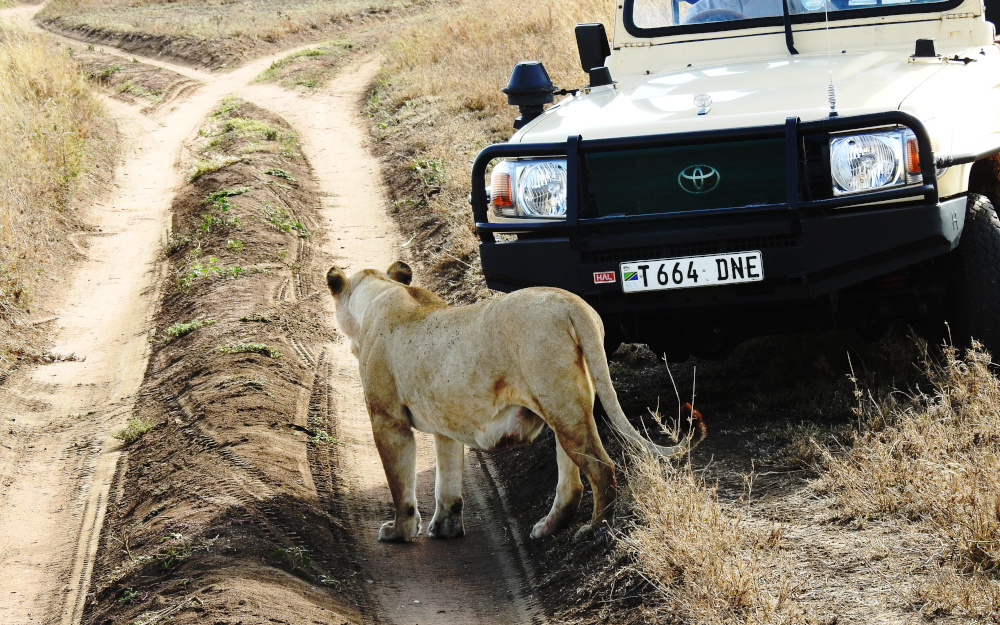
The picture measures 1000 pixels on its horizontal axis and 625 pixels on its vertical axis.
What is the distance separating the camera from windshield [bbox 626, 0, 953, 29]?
585 cm

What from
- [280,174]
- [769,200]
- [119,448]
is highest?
[769,200]

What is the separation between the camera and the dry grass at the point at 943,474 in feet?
10.7

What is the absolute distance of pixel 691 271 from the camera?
4598mm

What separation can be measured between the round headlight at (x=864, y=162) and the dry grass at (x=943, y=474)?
80 centimetres

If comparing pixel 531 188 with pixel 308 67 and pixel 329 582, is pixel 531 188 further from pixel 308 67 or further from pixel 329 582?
pixel 308 67

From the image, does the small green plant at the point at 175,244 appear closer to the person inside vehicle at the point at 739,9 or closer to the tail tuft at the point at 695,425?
the person inside vehicle at the point at 739,9

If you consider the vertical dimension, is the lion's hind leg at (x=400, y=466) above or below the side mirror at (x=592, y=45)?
below

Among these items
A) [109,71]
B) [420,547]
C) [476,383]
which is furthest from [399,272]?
[109,71]

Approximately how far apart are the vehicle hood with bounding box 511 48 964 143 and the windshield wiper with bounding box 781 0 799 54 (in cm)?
13

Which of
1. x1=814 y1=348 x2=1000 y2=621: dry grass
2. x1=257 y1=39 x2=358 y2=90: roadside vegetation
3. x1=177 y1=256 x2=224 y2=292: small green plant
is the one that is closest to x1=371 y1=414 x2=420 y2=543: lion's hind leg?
x1=814 y1=348 x2=1000 y2=621: dry grass

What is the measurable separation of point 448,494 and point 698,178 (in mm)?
1831

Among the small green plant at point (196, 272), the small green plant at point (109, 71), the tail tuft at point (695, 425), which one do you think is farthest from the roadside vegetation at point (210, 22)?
the tail tuft at point (695, 425)

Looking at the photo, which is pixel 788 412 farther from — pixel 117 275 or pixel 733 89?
pixel 117 275

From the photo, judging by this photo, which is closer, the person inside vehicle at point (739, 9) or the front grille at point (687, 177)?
the front grille at point (687, 177)
